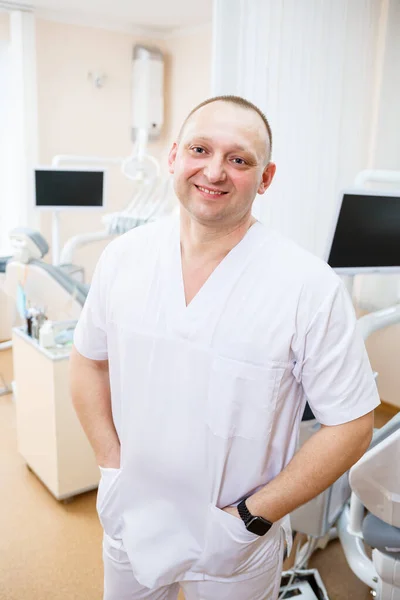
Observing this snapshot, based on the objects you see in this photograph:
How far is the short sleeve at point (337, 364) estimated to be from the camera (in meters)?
0.94

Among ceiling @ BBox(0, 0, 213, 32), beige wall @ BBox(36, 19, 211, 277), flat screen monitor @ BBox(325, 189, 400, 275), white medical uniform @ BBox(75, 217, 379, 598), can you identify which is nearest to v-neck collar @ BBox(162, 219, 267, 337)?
white medical uniform @ BBox(75, 217, 379, 598)

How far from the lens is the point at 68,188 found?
3.40m

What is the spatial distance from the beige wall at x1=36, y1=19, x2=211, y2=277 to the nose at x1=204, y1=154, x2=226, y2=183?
3588 mm

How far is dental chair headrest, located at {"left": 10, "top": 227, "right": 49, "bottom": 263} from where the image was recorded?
261cm

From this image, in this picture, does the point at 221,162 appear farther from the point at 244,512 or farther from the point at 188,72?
the point at 188,72

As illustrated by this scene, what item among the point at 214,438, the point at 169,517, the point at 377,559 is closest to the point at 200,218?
the point at 214,438

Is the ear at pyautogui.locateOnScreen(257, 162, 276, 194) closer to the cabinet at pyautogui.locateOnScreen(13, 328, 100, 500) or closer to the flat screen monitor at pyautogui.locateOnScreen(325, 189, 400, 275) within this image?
the flat screen monitor at pyautogui.locateOnScreen(325, 189, 400, 275)

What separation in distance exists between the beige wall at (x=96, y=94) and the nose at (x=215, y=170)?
11.8 ft

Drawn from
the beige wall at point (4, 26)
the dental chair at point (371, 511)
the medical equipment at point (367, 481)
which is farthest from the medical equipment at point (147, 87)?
the dental chair at point (371, 511)

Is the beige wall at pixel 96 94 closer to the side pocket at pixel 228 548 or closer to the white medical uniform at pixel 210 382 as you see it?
the white medical uniform at pixel 210 382

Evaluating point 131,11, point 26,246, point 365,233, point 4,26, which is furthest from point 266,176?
point 4,26

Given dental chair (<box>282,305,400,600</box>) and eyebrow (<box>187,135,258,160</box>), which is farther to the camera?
dental chair (<box>282,305,400,600</box>)

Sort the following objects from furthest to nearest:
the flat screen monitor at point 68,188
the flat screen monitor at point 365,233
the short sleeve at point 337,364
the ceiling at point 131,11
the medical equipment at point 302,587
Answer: the ceiling at point 131,11, the flat screen monitor at point 68,188, the flat screen monitor at point 365,233, the medical equipment at point 302,587, the short sleeve at point 337,364

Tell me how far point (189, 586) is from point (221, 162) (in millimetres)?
839
